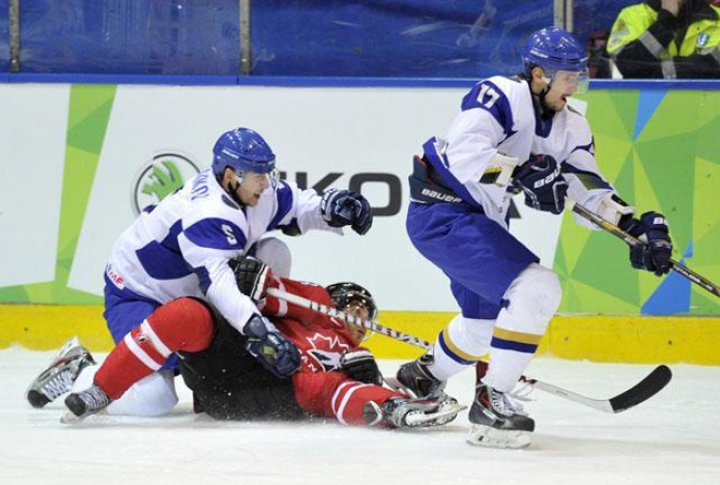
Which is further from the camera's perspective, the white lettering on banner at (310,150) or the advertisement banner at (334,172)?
the white lettering on banner at (310,150)

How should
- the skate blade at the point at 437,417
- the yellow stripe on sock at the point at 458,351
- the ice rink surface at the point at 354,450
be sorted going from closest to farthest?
1. the ice rink surface at the point at 354,450
2. the skate blade at the point at 437,417
3. the yellow stripe on sock at the point at 458,351

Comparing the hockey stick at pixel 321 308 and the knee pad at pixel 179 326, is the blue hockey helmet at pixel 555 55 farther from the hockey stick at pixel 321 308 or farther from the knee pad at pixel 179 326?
the knee pad at pixel 179 326

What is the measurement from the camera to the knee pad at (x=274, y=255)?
14.3ft

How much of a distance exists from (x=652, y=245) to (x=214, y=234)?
3.95 feet

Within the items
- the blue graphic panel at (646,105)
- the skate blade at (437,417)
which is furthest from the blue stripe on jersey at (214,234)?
the blue graphic panel at (646,105)

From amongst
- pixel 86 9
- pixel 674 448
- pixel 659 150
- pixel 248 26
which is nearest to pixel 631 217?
pixel 674 448

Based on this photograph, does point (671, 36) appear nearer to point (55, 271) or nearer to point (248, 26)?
point (248, 26)

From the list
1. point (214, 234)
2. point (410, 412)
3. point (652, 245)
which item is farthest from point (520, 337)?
point (214, 234)

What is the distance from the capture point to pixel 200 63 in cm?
577

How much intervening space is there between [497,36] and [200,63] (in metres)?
1.20

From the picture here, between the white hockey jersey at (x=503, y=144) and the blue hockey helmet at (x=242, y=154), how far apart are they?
1.57ft

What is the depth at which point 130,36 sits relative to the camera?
5.81m

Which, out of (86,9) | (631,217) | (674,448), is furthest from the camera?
(86,9)

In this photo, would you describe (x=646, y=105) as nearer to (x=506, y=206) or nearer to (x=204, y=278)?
(x=506, y=206)
